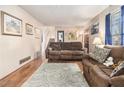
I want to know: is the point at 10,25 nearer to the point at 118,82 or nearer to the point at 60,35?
the point at 118,82

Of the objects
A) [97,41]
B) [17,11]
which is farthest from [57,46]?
[17,11]

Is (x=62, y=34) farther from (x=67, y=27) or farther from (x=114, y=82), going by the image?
(x=114, y=82)

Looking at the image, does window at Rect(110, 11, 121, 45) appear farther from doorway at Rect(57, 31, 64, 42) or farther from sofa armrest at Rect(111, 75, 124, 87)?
doorway at Rect(57, 31, 64, 42)

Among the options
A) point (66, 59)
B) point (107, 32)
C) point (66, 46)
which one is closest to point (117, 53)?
point (107, 32)

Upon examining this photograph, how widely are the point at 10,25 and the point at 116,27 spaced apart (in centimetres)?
331

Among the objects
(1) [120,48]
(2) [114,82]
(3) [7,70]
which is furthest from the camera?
(3) [7,70]

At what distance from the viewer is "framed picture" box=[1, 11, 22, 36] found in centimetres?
373

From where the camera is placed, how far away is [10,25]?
4.20 m

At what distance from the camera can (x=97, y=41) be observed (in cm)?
570

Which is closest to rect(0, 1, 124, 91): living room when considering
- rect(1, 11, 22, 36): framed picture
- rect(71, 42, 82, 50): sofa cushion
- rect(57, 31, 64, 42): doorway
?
rect(1, 11, 22, 36): framed picture

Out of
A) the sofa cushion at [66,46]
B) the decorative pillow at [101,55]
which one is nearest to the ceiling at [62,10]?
the sofa cushion at [66,46]

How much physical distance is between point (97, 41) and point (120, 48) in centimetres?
236

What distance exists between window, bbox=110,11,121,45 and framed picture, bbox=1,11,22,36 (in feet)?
10.6

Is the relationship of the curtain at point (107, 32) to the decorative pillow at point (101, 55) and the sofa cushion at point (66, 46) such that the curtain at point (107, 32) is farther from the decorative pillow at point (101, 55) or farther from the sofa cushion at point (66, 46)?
the sofa cushion at point (66, 46)
